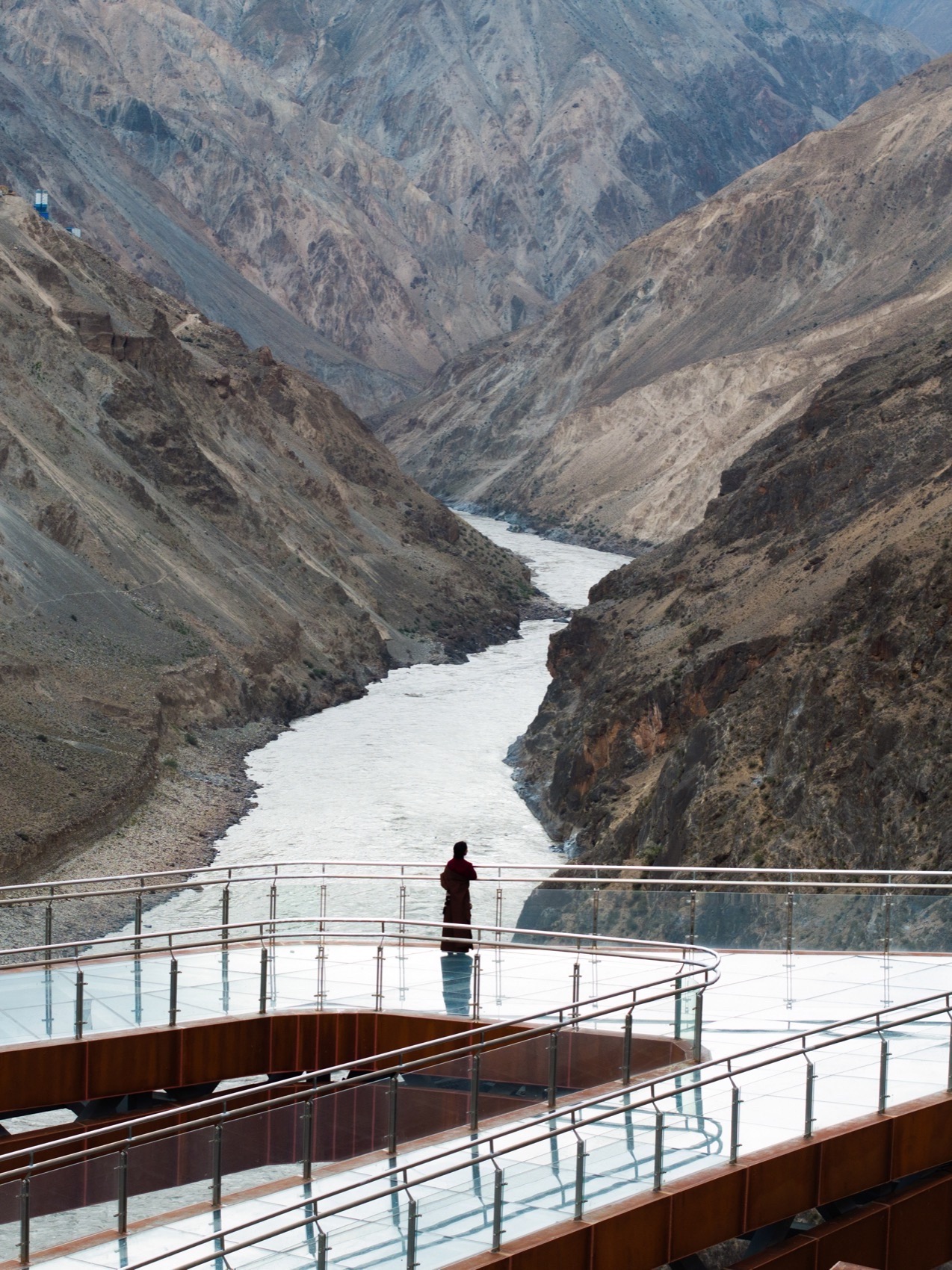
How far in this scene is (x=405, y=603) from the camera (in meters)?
82.8

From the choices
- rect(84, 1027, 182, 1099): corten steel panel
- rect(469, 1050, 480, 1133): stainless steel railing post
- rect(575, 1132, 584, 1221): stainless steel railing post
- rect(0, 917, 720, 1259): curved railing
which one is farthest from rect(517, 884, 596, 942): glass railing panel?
rect(575, 1132, 584, 1221): stainless steel railing post

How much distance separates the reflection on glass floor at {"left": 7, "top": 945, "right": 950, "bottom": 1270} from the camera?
11875 millimetres

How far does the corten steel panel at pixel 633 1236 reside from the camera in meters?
12.9

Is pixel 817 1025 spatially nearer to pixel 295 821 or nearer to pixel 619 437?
pixel 295 821

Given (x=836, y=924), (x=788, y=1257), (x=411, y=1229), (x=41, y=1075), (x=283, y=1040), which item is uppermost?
(x=836, y=924)

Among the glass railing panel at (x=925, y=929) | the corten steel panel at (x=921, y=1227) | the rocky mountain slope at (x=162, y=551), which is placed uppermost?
the rocky mountain slope at (x=162, y=551)

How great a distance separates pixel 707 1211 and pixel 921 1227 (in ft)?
8.40

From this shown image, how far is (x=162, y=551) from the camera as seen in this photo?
68.3 meters

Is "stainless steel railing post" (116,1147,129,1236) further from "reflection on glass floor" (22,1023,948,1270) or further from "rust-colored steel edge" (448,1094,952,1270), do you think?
"rust-colored steel edge" (448,1094,952,1270)

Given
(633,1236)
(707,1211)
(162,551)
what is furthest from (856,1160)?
(162,551)

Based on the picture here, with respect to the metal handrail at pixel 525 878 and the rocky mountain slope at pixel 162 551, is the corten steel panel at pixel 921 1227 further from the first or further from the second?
the rocky mountain slope at pixel 162 551

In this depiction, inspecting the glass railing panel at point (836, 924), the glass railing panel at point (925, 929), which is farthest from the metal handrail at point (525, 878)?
the glass railing panel at point (925, 929)

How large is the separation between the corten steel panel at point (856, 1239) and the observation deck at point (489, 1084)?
24 millimetres

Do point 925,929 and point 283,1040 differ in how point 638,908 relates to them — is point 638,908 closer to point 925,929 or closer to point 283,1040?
point 925,929
